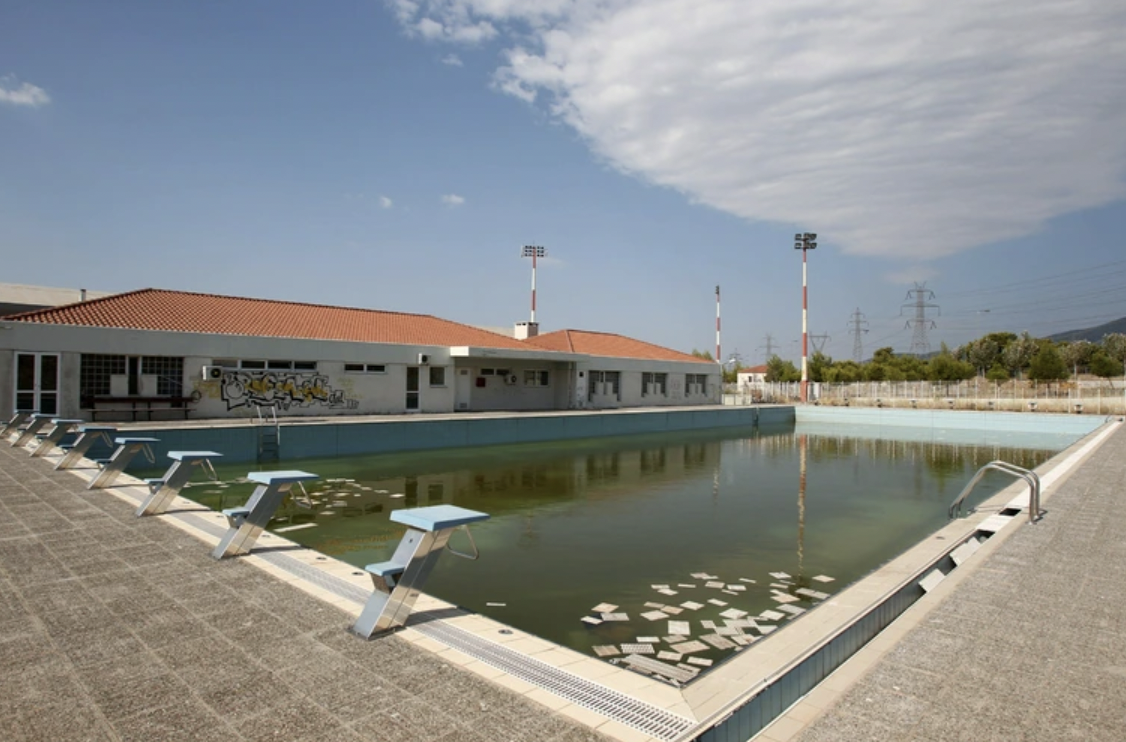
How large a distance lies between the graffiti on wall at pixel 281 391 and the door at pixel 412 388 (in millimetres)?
2026

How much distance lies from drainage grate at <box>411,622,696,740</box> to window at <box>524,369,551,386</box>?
2391cm

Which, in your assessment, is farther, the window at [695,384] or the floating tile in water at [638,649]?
the window at [695,384]

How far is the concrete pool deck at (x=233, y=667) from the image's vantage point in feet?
9.68

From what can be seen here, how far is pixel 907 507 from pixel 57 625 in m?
11.3

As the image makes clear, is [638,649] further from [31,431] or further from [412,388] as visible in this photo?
[412,388]

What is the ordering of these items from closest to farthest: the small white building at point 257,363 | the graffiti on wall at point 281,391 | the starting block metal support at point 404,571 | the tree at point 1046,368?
the starting block metal support at point 404,571
the small white building at point 257,363
the graffiti on wall at point 281,391
the tree at point 1046,368

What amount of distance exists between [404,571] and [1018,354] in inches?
3054

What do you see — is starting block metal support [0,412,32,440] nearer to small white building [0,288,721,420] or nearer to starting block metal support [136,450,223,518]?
small white building [0,288,721,420]

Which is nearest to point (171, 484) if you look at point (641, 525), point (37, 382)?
point (641, 525)

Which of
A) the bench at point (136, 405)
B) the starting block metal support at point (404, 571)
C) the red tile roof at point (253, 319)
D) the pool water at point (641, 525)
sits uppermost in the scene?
the red tile roof at point (253, 319)

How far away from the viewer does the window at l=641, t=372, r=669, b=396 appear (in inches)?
1320

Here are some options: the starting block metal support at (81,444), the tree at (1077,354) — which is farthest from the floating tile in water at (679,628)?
the tree at (1077,354)

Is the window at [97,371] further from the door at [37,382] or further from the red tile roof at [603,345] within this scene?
the red tile roof at [603,345]

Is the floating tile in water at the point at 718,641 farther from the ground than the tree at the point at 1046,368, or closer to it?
closer to it
